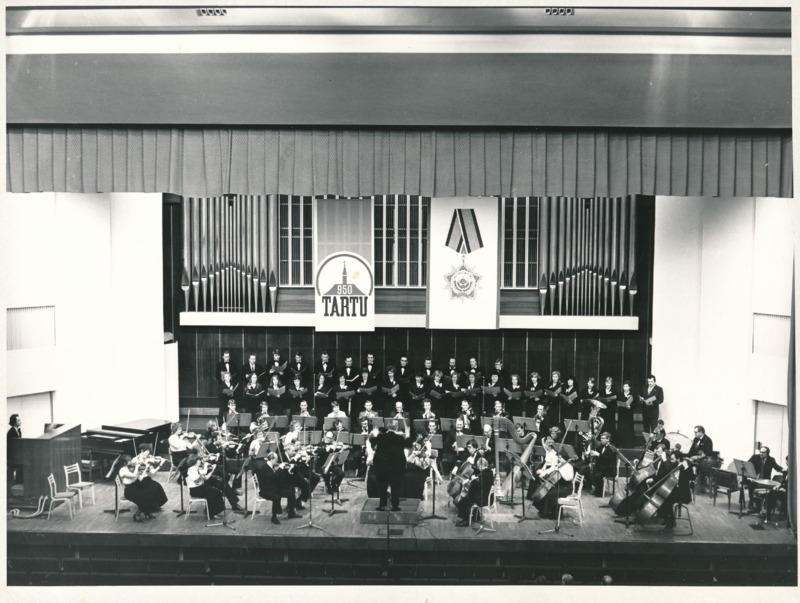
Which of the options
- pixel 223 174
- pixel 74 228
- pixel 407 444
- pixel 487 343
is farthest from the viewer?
pixel 487 343

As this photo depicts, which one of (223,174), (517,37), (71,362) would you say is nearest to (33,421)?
(71,362)

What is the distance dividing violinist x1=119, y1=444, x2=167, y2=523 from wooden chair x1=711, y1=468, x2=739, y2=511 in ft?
21.4

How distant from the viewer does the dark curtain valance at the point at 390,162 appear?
310 inches

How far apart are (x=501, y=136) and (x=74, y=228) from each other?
5937 millimetres

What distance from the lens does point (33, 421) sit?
30.0 feet

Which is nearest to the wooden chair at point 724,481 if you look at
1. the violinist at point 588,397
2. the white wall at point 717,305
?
the white wall at point 717,305

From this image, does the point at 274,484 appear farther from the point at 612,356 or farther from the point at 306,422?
the point at 612,356

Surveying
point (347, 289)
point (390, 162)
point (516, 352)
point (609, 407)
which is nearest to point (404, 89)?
point (390, 162)

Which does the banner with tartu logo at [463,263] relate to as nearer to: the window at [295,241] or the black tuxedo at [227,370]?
the window at [295,241]

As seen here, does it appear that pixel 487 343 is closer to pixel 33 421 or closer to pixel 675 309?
pixel 675 309

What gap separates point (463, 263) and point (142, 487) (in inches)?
187

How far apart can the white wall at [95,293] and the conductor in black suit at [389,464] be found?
4320 mm

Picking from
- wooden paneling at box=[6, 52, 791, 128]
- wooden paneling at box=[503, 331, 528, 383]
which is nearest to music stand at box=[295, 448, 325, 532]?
wooden paneling at box=[6, 52, 791, 128]

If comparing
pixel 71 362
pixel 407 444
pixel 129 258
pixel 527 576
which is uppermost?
pixel 129 258
